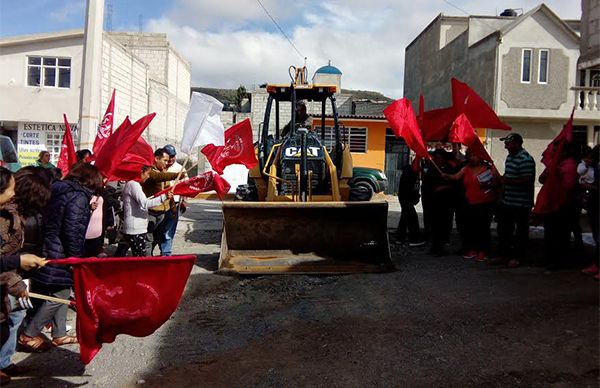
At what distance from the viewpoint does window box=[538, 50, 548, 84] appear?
77.2ft

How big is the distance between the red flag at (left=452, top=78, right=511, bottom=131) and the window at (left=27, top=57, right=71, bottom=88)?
20149 mm

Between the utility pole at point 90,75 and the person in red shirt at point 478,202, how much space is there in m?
5.86

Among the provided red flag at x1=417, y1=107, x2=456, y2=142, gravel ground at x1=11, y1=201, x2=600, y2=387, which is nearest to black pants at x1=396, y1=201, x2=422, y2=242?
red flag at x1=417, y1=107, x2=456, y2=142

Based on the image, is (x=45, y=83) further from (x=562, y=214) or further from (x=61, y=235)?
(x=562, y=214)

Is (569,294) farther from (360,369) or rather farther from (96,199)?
(96,199)

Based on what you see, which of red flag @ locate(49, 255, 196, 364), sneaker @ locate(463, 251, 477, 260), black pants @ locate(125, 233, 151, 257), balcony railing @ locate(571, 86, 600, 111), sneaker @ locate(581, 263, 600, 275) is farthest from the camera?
balcony railing @ locate(571, 86, 600, 111)

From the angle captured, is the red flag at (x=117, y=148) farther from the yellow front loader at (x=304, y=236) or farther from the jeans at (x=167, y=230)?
the yellow front loader at (x=304, y=236)

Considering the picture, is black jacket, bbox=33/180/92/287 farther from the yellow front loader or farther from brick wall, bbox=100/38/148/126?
brick wall, bbox=100/38/148/126

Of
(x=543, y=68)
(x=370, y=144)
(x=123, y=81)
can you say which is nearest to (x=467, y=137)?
(x=370, y=144)

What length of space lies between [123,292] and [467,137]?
18.1 feet

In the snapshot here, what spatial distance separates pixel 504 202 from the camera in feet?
23.0

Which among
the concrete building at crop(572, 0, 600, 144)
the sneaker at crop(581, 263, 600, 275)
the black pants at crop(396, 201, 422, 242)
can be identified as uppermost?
the concrete building at crop(572, 0, 600, 144)

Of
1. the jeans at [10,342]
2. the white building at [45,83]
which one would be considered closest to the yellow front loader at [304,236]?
the jeans at [10,342]

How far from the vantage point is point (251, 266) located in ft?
21.8
